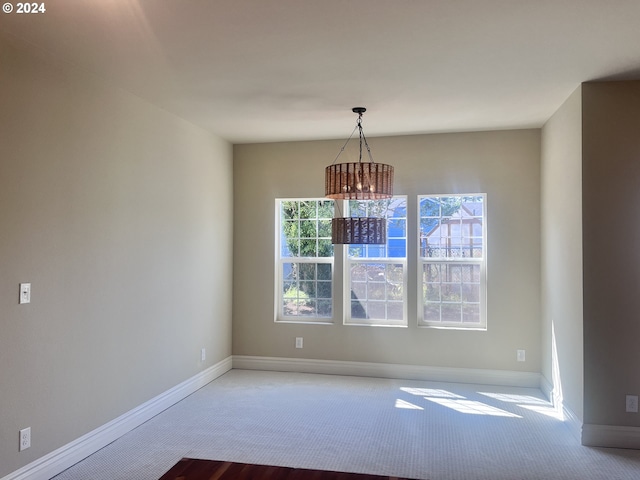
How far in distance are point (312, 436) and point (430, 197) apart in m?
2.74

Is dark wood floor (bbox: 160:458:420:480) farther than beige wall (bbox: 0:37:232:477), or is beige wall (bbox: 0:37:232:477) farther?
beige wall (bbox: 0:37:232:477)

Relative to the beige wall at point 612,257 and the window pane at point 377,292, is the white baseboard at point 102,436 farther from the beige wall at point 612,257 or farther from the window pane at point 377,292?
the beige wall at point 612,257

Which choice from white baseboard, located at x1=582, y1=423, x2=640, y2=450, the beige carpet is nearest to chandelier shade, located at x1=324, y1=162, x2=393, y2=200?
the beige carpet

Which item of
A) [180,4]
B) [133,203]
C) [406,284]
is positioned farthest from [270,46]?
[406,284]

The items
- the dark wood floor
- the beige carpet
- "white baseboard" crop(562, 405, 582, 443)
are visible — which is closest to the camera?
the dark wood floor

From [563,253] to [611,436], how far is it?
A: 4.59ft

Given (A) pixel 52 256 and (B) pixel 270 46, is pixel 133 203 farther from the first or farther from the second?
(B) pixel 270 46

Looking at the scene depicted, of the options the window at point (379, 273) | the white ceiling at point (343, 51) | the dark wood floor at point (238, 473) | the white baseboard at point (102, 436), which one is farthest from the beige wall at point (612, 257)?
the white baseboard at point (102, 436)

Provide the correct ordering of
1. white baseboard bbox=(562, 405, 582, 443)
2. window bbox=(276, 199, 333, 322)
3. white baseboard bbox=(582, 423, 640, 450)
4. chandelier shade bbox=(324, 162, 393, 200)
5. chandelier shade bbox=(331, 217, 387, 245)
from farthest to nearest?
window bbox=(276, 199, 333, 322), chandelier shade bbox=(331, 217, 387, 245), chandelier shade bbox=(324, 162, 393, 200), white baseboard bbox=(562, 405, 582, 443), white baseboard bbox=(582, 423, 640, 450)

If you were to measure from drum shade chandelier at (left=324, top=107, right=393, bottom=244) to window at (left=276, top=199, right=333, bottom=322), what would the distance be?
4.68ft

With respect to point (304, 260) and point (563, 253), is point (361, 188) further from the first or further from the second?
point (304, 260)

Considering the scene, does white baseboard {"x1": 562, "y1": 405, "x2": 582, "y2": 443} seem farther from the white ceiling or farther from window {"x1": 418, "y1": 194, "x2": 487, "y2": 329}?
the white ceiling

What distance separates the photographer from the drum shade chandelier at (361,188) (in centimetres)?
347

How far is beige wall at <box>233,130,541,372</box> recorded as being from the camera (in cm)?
463
